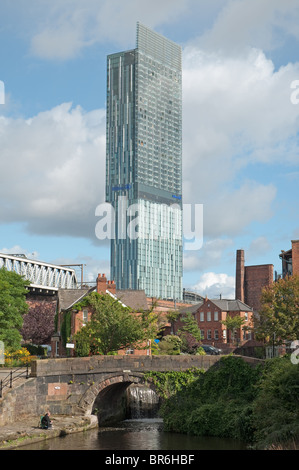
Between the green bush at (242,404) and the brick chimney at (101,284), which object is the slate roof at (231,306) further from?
the green bush at (242,404)

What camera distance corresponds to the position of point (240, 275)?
10419 centimetres

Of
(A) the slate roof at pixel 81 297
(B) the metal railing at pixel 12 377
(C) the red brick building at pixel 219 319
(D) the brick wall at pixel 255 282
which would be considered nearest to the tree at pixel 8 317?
(A) the slate roof at pixel 81 297

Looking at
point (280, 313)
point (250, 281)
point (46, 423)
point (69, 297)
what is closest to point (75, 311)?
point (69, 297)

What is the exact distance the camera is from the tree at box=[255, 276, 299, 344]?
58.3m

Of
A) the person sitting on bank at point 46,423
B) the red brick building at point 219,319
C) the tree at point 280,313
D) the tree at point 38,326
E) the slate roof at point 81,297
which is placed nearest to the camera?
the person sitting on bank at point 46,423

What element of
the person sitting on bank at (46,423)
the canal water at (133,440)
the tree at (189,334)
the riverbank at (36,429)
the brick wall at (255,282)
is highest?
the brick wall at (255,282)

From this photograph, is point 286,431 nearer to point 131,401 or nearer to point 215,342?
point 131,401

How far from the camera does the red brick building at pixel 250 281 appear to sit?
103 metres

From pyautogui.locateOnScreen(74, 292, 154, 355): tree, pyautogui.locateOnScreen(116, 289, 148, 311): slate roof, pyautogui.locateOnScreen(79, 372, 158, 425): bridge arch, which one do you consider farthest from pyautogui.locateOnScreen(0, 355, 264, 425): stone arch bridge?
pyautogui.locateOnScreen(116, 289, 148, 311): slate roof

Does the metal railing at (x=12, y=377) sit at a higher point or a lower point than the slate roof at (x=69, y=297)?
lower

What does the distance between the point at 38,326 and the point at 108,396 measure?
4596 cm

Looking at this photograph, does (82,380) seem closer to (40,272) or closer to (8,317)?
(8,317)

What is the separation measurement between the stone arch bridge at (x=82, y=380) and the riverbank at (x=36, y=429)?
3.35 feet

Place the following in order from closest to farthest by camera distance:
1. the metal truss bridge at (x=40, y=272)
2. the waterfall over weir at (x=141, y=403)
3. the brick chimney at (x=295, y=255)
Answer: the waterfall over weir at (x=141, y=403), the brick chimney at (x=295, y=255), the metal truss bridge at (x=40, y=272)
